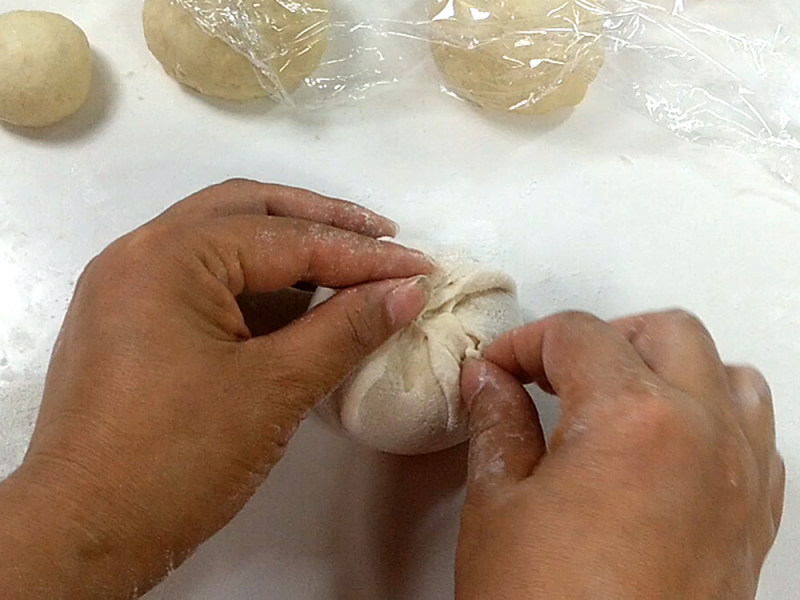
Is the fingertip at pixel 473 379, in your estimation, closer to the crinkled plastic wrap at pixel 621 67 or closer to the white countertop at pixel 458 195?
the white countertop at pixel 458 195

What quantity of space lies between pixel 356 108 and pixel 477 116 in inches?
6.9

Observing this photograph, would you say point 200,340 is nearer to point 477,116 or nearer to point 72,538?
point 72,538

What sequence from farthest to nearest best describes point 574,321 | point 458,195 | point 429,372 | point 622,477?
point 458,195
point 429,372
point 574,321
point 622,477

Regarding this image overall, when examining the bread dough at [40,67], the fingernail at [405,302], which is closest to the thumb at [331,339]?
the fingernail at [405,302]

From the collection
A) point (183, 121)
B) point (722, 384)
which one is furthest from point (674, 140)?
point (183, 121)

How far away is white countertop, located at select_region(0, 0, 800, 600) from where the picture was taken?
1.12m

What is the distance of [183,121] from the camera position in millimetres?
1192

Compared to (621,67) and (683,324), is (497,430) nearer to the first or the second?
(683,324)

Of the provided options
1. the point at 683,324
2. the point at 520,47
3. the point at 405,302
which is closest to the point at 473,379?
the point at 405,302

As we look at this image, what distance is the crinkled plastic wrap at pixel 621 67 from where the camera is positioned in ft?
3.83

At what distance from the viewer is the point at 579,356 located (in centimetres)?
76

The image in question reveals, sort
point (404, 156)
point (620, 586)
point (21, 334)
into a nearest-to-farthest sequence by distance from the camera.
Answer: point (620, 586), point (21, 334), point (404, 156)

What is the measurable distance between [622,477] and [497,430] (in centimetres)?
14

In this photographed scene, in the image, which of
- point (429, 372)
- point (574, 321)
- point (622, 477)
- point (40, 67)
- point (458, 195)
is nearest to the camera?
point (622, 477)
